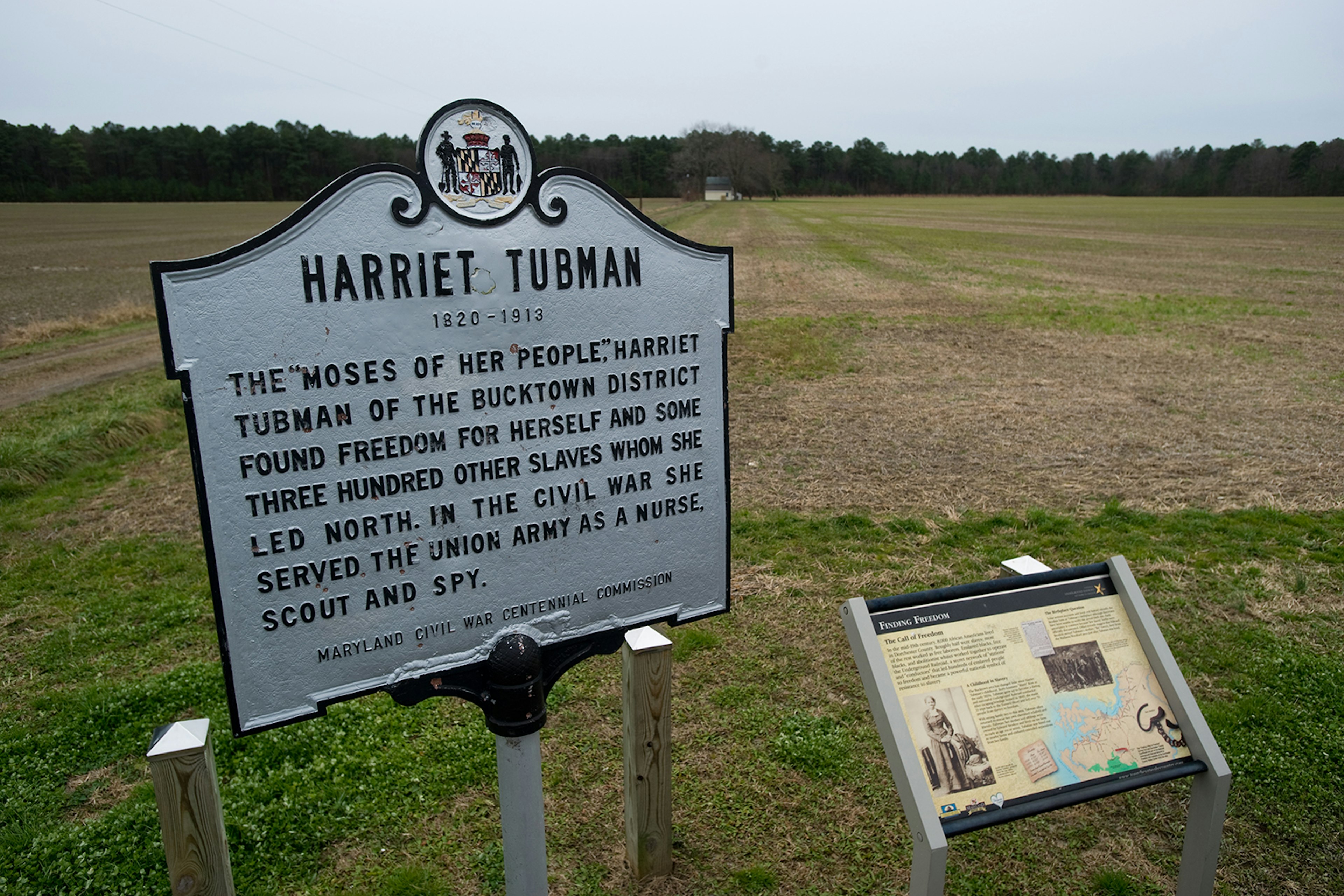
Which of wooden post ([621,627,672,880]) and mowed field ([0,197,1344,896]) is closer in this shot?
wooden post ([621,627,672,880])

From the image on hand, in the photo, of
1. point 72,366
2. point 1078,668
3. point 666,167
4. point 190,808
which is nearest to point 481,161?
point 190,808

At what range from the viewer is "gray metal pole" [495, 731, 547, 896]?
286cm

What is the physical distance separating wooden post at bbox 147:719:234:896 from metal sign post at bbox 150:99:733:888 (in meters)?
0.16

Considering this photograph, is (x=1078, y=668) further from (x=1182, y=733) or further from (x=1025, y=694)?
(x=1182, y=733)

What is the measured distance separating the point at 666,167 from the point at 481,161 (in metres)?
105

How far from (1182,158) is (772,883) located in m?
137

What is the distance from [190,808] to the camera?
97.0 inches

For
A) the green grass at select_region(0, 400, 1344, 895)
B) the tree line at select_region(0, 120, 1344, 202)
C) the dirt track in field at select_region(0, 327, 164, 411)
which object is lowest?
the green grass at select_region(0, 400, 1344, 895)

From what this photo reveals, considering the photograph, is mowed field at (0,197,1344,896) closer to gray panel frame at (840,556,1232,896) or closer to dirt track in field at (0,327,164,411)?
dirt track in field at (0,327,164,411)

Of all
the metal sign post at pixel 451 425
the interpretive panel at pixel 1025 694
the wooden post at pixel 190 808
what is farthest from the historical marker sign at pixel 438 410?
the interpretive panel at pixel 1025 694

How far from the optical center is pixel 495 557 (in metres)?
2.80

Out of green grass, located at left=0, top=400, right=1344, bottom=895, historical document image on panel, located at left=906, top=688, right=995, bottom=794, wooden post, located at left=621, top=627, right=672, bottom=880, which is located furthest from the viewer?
green grass, located at left=0, top=400, right=1344, bottom=895

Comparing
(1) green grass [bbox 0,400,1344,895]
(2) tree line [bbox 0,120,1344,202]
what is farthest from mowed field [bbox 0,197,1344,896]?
(2) tree line [bbox 0,120,1344,202]

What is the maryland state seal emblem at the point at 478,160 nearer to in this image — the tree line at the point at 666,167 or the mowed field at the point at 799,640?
the mowed field at the point at 799,640
